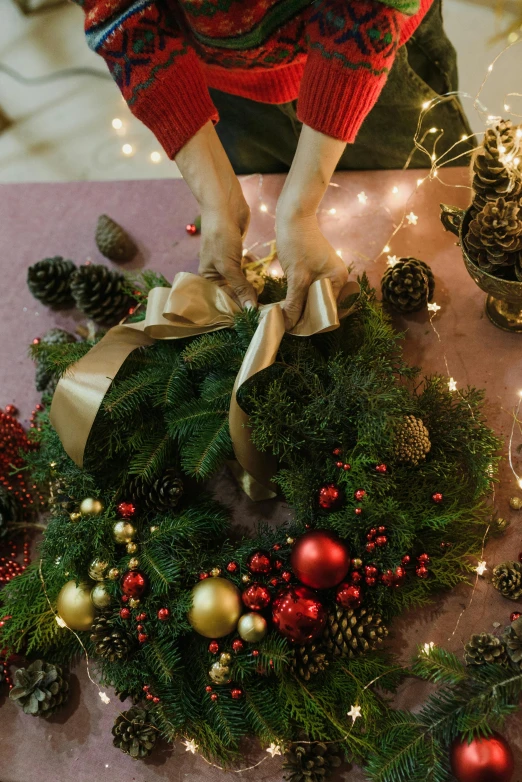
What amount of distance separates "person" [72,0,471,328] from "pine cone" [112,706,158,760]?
2.14ft

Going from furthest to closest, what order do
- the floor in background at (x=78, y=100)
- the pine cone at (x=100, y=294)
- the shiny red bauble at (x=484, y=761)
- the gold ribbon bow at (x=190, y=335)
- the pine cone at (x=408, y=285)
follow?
the floor in background at (x=78, y=100) → the pine cone at (x=100, y=294) → the pine cone at (x=408, y=285) → the gold ribbon bow at (x=190, y=335) → the shiny red bauble at (x=484, y=761)

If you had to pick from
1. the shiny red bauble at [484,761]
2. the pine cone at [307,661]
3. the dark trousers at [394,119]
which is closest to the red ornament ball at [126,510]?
the pine cone at [307,661]

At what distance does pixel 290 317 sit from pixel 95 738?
732 millimetres

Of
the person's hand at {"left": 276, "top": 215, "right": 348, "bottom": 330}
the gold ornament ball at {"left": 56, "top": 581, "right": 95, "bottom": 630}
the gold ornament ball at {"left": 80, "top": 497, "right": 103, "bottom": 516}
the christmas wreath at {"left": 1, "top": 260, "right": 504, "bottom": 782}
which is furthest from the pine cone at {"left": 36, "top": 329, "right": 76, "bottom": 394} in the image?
the person's hand at {"left": 276, "top": 215, "right": 348, "bottom": 330}

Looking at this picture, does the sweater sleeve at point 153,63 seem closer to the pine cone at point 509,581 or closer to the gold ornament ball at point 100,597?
the gold ornament ball at point 100,597

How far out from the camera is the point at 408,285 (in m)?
1.07

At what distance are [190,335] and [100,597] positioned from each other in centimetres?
42

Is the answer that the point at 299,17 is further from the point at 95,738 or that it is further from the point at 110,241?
the point at 95,738

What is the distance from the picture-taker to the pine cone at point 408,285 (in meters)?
1.07

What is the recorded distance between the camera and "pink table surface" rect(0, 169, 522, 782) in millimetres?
936

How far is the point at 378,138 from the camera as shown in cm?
124

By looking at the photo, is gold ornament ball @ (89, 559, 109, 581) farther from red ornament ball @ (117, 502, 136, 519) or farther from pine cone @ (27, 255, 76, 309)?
pine cone @ (27, 255, 76, 309)

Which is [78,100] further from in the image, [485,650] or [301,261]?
[485,650]

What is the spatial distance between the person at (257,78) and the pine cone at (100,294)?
10.4 inches
